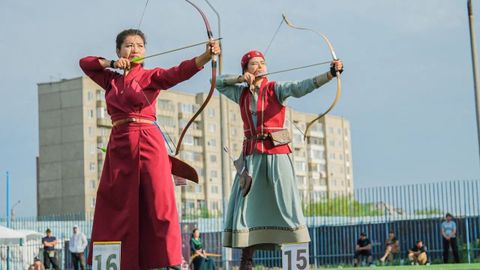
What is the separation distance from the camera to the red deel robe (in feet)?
26.6

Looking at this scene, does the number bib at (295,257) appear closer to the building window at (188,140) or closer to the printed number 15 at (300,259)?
the printed number 15 at (300,259)

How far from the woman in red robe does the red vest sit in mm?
1997

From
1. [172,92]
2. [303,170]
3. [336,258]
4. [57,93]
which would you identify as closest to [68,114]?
[57,93]

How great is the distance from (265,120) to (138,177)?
237 centimetres

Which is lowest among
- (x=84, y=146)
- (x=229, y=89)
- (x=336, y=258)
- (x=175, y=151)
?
(x=336, y=258)

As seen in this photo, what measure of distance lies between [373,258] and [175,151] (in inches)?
964

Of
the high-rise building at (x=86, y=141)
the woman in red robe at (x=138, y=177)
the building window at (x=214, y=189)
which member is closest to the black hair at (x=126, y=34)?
the woman in red robe at (x=138, y=177)

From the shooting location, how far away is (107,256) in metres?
8.06

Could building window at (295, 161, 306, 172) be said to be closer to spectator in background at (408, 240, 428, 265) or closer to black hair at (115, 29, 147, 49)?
spectator in background at (408, 240, 428, 265)

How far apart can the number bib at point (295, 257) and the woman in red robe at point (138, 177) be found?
4.36ft

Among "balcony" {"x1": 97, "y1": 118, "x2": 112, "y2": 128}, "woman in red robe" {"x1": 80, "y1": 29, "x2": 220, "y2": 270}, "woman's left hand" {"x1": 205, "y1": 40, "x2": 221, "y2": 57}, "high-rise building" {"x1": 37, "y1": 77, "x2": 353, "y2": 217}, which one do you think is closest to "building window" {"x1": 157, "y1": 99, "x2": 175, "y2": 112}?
"high-rise building" {"x1": 37, "y1": 77, "x2": 353, "y2": 217}

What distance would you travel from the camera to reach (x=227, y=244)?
1016 cm

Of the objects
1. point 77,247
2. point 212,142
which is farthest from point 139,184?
point 212,142

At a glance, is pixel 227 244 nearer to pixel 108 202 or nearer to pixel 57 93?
pixel 108 202
